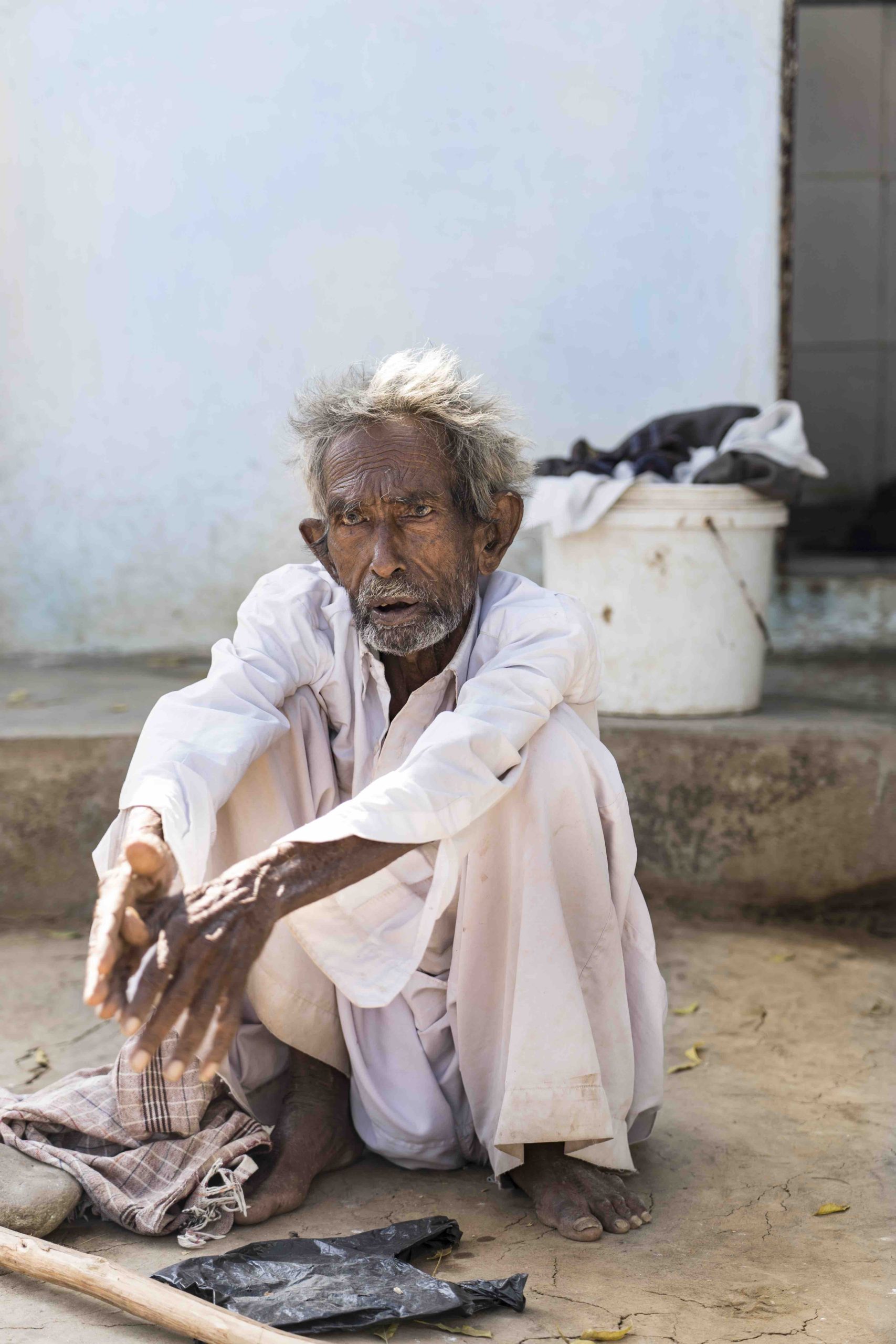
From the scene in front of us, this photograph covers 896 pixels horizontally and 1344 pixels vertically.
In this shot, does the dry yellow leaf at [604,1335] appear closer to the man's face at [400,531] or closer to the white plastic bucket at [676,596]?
the man's face at [400,531]

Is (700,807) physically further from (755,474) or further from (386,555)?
(386,555)

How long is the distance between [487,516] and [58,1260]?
137 centimetres

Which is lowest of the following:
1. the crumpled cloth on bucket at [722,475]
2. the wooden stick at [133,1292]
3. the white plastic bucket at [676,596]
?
the wooden stick at [133,1292]

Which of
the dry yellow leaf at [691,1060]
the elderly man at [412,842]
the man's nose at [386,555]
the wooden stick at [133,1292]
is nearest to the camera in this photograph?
the wooden stick at [133,1292]

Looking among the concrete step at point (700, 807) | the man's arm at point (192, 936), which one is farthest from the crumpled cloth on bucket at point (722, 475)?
the man's arm at point (192, 936)

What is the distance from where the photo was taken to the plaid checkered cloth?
221 cm

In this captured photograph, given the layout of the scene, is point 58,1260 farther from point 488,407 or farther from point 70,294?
point 70,294

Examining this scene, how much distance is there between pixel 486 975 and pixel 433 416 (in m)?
0.94

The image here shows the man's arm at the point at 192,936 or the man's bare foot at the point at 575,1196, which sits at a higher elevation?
the man's arm at the point at 192,936

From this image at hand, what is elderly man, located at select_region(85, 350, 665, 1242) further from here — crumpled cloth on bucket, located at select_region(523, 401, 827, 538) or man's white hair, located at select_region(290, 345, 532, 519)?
crumpled cloth on bucket, located at select_region(523, 401, 827, 538)

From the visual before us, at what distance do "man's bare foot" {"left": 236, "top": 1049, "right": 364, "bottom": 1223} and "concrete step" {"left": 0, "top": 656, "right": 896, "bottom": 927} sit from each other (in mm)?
1568

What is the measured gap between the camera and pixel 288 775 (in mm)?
2455

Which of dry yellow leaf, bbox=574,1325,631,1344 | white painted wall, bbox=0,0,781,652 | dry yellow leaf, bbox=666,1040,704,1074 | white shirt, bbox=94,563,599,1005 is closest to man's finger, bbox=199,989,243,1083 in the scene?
white shirt, bbox=94,563,599,1005

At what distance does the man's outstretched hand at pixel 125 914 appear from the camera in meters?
1.79
